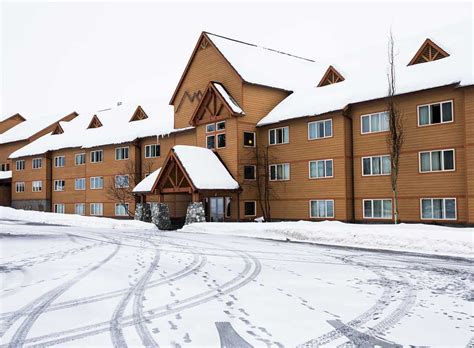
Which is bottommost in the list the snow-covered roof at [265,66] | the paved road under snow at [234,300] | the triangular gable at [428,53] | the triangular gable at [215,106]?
the paved road under snow at [234,300]

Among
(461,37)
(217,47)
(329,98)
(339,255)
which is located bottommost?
(339,255)

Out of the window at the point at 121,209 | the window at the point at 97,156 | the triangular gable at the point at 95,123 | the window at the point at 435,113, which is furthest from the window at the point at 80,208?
the window at the point at 435,113

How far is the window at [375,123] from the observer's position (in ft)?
91.9

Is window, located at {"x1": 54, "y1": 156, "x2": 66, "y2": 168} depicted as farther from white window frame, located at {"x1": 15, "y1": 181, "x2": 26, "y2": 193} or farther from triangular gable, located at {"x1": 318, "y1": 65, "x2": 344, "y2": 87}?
triangular gable, located at {"x1": 318, "y1": 65, "x2": 344, "y2": 87}

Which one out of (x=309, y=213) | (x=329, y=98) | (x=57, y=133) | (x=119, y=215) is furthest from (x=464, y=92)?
(x=57, y=133)

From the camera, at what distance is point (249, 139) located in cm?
3466

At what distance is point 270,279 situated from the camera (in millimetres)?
11742

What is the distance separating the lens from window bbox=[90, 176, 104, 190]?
47.0m

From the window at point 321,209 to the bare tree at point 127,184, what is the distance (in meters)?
16.7

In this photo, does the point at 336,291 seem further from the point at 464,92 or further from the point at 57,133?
the point at 57,133

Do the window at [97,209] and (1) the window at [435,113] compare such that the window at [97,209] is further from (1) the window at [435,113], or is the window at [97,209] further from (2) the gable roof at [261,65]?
(1) the window at [435,113]

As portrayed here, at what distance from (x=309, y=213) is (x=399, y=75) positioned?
398 inches

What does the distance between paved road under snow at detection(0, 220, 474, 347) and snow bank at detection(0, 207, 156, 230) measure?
56.6 feet

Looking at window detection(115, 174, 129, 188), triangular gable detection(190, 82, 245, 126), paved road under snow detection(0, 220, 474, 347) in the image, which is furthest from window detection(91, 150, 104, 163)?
paved road under snow detection(0, 220, 474, 347)
